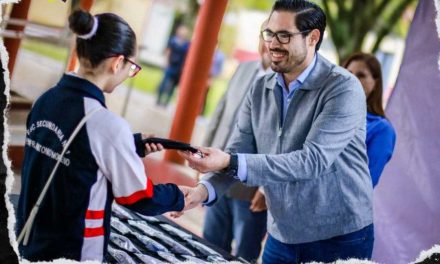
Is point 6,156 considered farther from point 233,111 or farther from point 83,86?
point 233,111

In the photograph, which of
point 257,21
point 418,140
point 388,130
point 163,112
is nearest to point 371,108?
point 388,130

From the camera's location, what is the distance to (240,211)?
3109 mm

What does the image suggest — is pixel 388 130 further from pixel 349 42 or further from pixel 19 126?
pixel 349 42

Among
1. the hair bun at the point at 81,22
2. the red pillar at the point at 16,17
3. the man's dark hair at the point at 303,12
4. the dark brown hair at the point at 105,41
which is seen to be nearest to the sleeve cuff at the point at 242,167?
the man's dark hair at the point at 303,12

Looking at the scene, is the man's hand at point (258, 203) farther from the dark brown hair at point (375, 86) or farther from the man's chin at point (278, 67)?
the man's chin at point (278, 67)

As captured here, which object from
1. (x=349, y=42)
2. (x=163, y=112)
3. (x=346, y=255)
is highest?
(x=349, y=42)

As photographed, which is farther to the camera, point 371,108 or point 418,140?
point 418,140

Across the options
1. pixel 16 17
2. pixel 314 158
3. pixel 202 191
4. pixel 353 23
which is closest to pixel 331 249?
pixel 314 158

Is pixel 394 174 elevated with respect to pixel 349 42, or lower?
lower

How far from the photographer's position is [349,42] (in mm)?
7434

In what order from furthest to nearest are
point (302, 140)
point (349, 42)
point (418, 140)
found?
1. point (349, 42)
2. point (418, 140)
3. point (302, 140)

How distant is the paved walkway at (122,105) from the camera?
5565mm

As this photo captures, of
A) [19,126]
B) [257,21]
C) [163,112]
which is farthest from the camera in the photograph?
[257,21]

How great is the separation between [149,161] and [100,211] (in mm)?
4612
